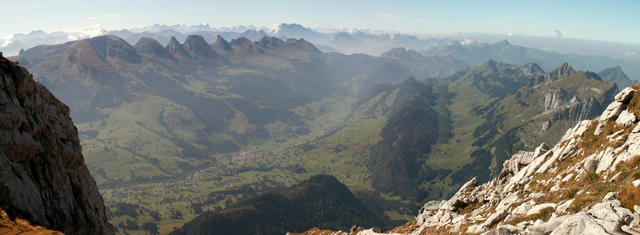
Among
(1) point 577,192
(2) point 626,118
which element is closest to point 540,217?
(1) point 577,192

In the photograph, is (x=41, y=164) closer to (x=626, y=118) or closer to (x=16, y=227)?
(x=16, y=227)

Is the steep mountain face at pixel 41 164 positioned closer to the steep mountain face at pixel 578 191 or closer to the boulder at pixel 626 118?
the steep mountain face at pixel 578 191

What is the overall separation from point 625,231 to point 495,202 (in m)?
22.7

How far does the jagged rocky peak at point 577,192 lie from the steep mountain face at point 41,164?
44.5 metres

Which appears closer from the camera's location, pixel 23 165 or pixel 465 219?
pixel 23 165

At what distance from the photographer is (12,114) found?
34.3 meters

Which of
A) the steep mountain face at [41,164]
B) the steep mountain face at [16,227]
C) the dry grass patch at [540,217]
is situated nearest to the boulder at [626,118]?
the dry grass patch at [540,217]

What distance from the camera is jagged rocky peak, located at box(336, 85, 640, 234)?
65.0ft

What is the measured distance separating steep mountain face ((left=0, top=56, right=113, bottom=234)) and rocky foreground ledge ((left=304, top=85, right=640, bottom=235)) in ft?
147

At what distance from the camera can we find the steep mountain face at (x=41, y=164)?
3161cm

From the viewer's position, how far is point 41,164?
3694 cm

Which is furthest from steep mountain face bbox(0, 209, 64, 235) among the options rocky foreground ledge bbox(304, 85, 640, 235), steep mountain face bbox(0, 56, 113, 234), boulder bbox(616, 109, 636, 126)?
boulder bbox(616, 109, 636, 126)

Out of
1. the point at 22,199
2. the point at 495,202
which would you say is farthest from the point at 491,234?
the point at 22,199

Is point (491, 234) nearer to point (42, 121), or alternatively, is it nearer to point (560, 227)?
point (560, 227)
